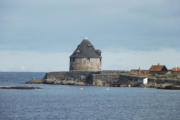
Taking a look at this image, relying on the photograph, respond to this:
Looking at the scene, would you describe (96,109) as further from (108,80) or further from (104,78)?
(108,80)

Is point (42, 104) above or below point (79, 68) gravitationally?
below

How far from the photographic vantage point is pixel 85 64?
306 ft

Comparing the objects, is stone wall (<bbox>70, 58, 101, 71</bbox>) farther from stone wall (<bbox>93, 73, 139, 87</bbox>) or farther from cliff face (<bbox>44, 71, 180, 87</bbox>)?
stone wall (<bbox>93, 73, 139, 87</bbox>)

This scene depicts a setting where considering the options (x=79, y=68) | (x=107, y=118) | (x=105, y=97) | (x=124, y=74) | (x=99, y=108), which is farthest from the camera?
(x=79, y=68)

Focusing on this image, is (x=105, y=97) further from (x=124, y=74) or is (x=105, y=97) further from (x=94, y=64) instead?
(x=94, y=64)

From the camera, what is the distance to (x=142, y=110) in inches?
1687

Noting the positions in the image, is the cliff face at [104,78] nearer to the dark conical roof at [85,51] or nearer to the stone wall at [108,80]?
the stone wall at [108,80]

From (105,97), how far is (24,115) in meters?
20.1

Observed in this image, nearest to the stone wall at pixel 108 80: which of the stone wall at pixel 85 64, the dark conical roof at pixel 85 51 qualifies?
the stone wall at pixel 85 64

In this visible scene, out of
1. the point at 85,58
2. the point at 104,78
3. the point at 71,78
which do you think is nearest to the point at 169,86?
the point at 104,78

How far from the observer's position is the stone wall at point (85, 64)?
93.2 m

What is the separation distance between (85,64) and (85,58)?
1188mm

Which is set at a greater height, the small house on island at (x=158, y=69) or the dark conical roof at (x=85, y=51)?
the dark conical roof at (x=85, y=51)

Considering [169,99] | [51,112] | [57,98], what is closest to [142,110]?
[51,112]
